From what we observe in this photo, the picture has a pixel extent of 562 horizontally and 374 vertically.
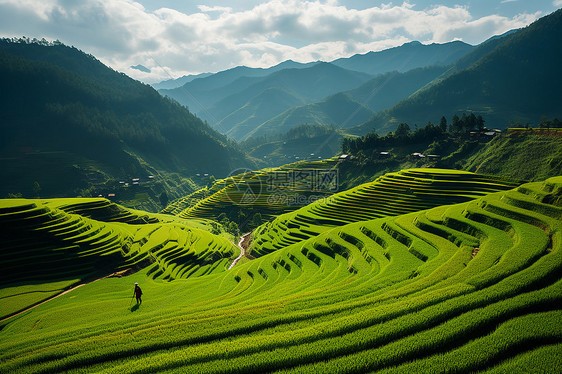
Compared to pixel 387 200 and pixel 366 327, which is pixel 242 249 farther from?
pixel 366 327

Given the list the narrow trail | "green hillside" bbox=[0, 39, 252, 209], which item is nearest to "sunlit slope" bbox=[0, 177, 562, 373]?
the narrow trail

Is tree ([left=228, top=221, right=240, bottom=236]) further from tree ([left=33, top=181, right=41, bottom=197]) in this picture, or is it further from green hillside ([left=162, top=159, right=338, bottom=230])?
tree ([left=33, top=181, right=41, bottom=197])

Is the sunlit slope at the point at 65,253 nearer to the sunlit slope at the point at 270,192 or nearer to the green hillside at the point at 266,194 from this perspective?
the green hillside at the point at 266,194

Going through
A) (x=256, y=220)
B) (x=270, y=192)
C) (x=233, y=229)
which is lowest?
(x=233, y=229)

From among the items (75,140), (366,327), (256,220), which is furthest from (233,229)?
(75,140)

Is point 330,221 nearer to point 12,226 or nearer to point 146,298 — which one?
point 146,298

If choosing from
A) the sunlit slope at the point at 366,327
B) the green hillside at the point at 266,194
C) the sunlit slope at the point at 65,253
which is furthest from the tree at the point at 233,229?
the sunlit slope at the point at 366,327
